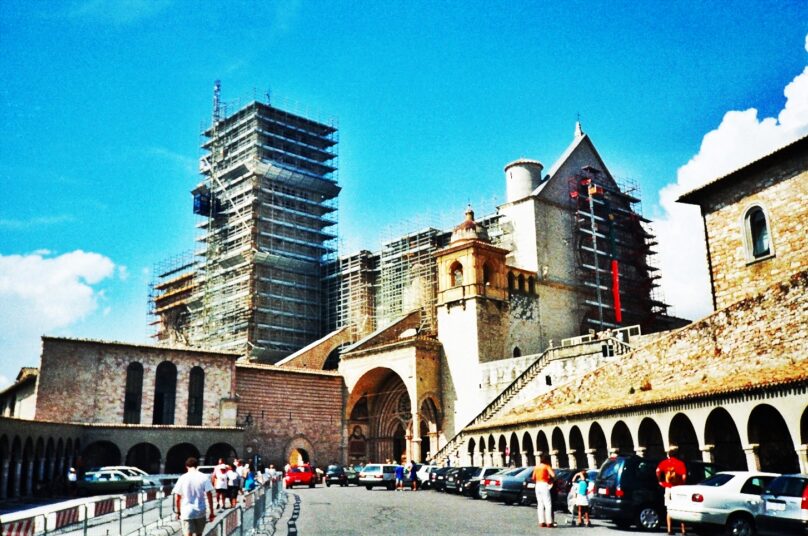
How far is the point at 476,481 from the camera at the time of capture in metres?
29.0

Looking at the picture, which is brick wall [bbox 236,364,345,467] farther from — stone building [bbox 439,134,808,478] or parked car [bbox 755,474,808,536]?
parked car [bbox 755,474,808,536]

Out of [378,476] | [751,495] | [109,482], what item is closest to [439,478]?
[378,476]

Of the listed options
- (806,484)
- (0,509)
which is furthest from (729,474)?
(0,509)

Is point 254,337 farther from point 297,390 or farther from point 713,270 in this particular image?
point 713,270

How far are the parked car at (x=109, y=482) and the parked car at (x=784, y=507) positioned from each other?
75.7 feet

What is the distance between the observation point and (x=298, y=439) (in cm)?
4441

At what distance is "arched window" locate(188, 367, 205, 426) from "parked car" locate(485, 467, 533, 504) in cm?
2061

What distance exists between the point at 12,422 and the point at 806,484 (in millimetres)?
25416

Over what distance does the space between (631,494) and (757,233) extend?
14235 millimetres

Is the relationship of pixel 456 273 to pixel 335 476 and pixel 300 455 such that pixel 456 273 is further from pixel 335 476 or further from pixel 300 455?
pixel 300 455

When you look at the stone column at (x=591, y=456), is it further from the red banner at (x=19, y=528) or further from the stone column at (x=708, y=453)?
the red banner at (x=19, y=528)

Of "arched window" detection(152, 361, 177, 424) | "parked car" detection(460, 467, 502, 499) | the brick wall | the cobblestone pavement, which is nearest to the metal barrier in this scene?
the cobblestone pavement

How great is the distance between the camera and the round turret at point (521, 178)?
4869 centimetres

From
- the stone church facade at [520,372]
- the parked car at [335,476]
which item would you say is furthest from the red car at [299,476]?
the stone church facade at [520,372]
